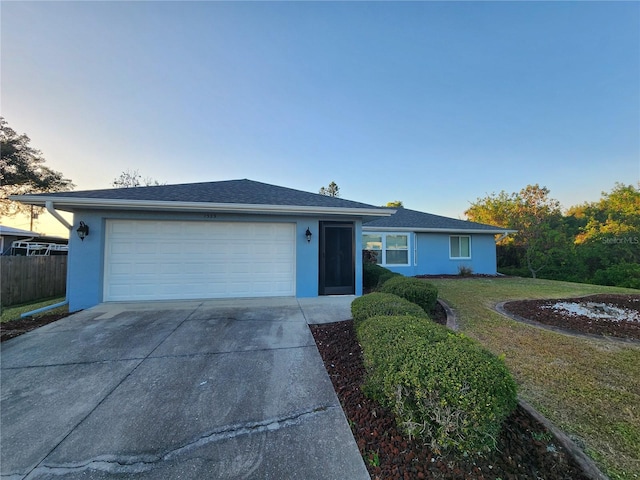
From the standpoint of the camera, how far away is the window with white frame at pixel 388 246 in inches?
488

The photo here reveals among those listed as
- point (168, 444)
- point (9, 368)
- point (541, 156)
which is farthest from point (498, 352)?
point (541, 156)

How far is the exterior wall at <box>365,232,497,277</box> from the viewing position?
12828 millimetres

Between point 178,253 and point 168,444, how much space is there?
219 inches

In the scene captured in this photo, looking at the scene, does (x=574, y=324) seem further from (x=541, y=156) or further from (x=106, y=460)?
(x=541, y=156)

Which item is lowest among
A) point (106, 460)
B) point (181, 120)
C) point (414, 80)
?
point (106, 460)

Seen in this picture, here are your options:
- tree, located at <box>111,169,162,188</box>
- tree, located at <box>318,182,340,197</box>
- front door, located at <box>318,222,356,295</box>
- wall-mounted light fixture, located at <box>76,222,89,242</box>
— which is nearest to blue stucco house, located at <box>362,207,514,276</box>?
front door, located at <box>318,222,356,295</box>

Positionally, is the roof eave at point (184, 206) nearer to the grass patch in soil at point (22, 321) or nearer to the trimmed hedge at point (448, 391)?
the grass patch in soil at point (22, 321)

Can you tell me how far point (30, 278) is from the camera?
26.3ft

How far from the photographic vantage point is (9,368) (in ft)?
10.6

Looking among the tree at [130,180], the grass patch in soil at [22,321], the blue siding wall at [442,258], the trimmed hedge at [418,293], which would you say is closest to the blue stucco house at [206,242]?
the grass patch in soil at [22,321]

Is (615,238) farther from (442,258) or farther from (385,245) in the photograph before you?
(385,245)

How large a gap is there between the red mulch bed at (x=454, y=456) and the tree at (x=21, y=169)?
2198 centimetres

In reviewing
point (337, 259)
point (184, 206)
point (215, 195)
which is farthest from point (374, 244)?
point (184, 206)

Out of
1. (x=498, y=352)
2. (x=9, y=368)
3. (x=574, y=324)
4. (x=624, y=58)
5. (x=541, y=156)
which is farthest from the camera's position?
(x=541, y=156)
